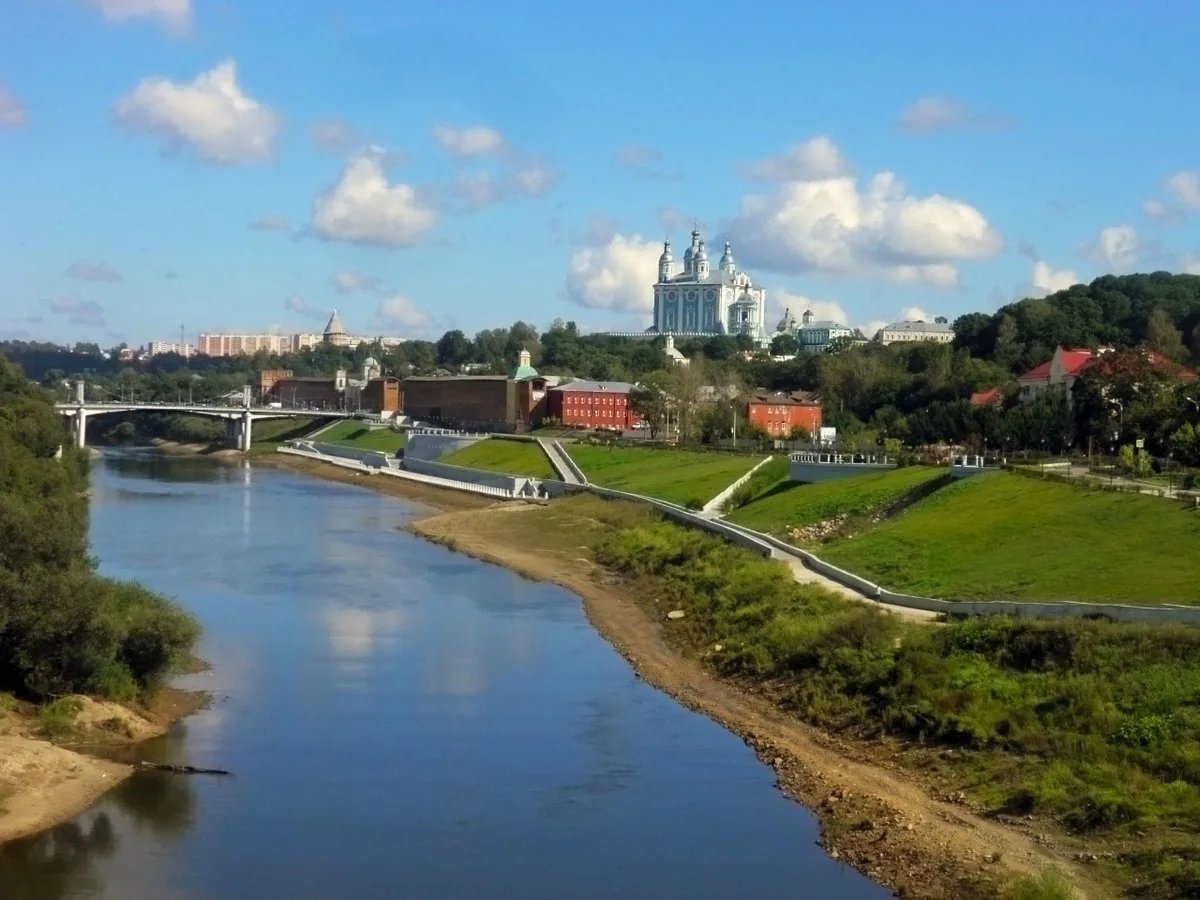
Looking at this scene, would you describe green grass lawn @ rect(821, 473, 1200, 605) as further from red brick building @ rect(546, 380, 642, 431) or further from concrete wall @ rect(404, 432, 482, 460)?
red brick building @ rect(546, 380, 642, 431)

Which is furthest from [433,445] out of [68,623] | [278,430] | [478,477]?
[68,623]

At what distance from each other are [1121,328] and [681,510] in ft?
153

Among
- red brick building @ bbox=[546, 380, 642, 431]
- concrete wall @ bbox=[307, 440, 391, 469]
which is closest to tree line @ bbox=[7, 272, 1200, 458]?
red brick building @ bbox=[546, 380, 642, 431]

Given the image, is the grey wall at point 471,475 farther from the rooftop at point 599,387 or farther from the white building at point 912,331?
the white building at point 912,331

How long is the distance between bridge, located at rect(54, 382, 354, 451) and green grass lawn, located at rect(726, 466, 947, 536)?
217ft

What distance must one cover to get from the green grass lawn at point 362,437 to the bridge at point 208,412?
3.51m

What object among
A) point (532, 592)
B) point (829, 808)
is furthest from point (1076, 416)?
point (829, 808)

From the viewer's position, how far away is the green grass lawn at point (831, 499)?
3784 cm

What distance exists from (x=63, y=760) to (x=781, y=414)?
197 ft

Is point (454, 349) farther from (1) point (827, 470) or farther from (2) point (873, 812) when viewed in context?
(2) point (873, 812)

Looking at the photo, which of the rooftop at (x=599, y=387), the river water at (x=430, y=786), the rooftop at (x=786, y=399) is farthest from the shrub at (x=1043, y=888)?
the rooftop at (x=599, y=387)

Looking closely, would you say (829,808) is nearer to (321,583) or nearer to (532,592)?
(532,592)

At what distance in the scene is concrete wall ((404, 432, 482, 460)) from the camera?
8362 centimetres

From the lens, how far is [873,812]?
17.1 metres
